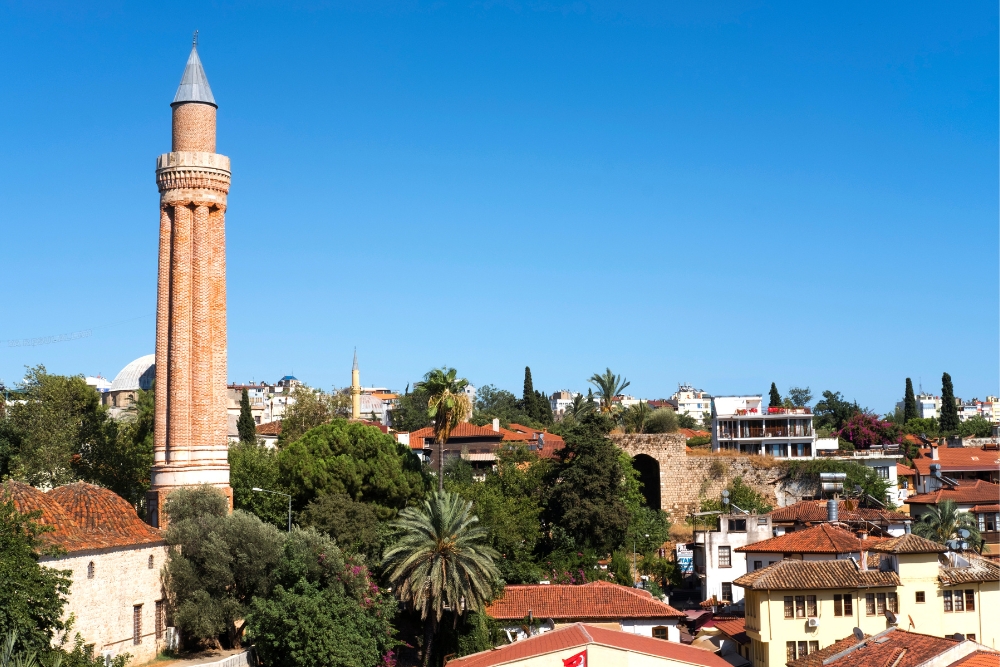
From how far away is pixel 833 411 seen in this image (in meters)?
120

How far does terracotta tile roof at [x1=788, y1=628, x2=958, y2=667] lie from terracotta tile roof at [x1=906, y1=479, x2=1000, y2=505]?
25744 millimetres

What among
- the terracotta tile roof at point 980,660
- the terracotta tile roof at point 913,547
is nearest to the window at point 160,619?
the terracotta tile roof at point 980,660

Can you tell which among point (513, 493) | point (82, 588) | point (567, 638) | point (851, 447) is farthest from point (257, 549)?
point (851, 447)

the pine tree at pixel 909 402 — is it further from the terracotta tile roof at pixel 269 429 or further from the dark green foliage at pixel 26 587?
the dark green foliage at pixel 26 587

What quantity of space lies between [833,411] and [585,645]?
9137 cm

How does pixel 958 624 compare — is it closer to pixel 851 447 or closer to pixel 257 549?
pixel 257 549

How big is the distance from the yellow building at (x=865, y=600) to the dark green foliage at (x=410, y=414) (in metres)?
61.1

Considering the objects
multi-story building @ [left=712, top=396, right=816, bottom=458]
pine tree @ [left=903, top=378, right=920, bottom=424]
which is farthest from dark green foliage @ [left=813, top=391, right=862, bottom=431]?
multi-story building @ [left=712, top=396, right=816, bottom=458]

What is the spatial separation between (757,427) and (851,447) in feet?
32.2

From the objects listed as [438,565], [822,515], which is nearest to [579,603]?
[438,565]

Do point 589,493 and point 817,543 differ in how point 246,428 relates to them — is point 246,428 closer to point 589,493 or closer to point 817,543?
point 589,493

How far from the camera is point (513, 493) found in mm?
56188

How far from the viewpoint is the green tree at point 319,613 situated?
3831cm

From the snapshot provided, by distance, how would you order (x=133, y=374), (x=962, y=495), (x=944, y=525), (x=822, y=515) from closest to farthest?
1. (x=944, y=525)
2. (x=822, y=515)
3. (x=962, y=495)
4. (x=133, y=374)
